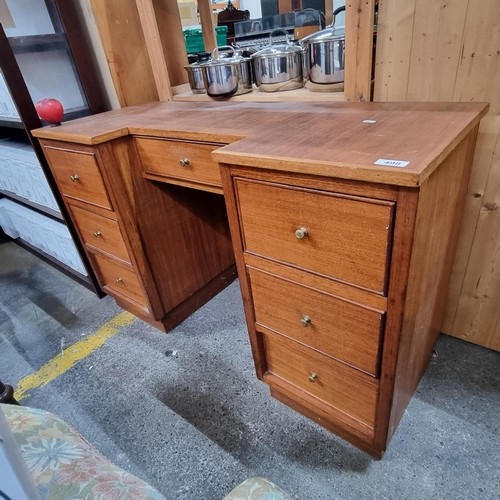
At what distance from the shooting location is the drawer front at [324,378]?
3.17ft

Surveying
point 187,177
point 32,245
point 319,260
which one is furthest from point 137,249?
point 32,245

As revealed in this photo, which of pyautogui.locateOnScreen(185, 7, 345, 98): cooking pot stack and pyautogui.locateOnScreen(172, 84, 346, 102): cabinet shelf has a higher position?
pyautogui.locateOnScreen(185, 7, 345, 98): cooking pot stack

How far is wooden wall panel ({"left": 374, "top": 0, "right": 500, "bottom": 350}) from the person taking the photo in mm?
977

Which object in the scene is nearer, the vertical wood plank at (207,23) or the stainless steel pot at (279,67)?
the stainless steel pot at (279,67)

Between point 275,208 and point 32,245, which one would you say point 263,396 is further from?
point 32,245

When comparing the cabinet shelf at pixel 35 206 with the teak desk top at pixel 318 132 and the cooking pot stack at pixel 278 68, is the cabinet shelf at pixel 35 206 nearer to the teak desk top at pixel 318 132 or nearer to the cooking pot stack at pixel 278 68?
the teak desk top at pixel 318 132

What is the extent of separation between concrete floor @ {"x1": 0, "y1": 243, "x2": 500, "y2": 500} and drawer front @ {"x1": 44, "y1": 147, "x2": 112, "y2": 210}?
2.18 feet

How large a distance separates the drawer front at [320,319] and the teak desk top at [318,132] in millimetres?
329

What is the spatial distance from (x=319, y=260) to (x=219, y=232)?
1.04 metres

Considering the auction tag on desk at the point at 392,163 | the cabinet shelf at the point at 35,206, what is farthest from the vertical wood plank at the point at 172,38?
the auction tag on desk at the point at 392,163

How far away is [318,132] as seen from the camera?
90 centimetres

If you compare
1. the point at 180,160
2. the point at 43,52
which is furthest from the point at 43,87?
the point at 180,160

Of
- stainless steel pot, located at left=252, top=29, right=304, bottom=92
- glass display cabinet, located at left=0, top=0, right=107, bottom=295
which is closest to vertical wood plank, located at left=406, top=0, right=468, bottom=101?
stainless steel pot, located at left=252, top=29, right=304, bottom=92

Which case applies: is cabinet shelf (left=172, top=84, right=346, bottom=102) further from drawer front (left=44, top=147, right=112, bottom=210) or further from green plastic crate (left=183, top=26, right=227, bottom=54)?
green plastic crate (left=183, top=26, right=227, bottom=54)
